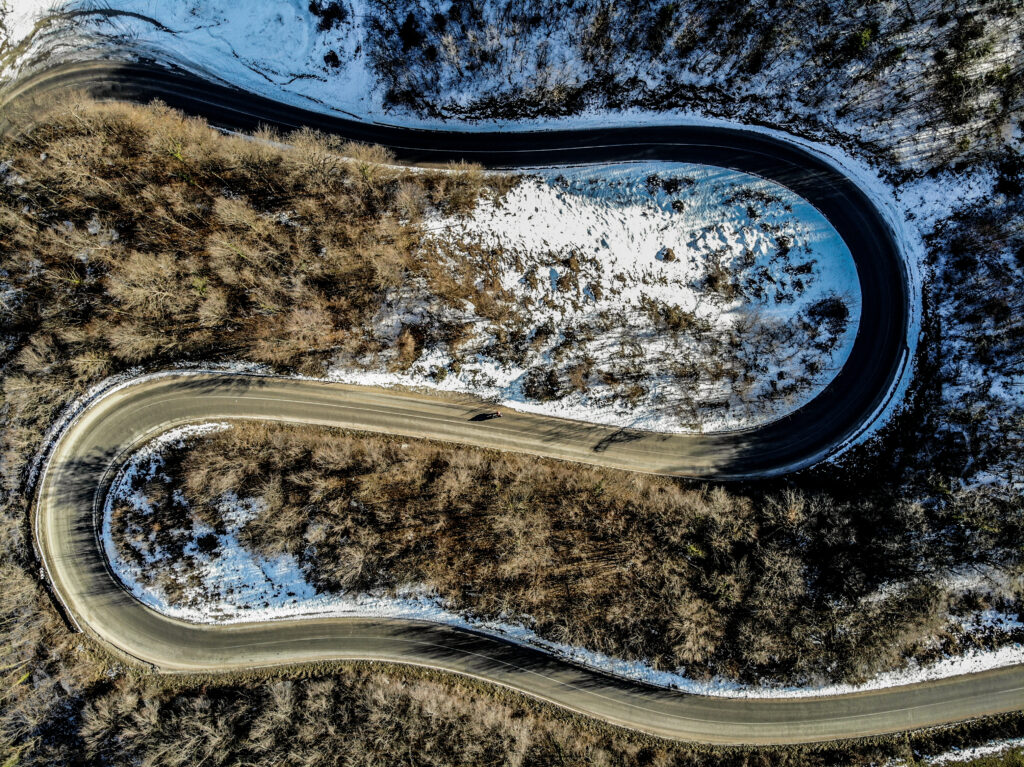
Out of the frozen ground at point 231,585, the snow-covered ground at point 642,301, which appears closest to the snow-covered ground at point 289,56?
the snow-covered ground at point 642,301

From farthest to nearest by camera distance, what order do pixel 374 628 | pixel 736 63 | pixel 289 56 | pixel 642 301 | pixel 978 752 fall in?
pixel 642 301
pixel 289 56
pixel 374 628
pixel 736 63
pixel 978 752

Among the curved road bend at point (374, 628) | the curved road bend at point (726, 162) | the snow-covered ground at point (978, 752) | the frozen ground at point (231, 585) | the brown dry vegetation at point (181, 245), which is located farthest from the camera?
the frozen ground at point (231, 585)

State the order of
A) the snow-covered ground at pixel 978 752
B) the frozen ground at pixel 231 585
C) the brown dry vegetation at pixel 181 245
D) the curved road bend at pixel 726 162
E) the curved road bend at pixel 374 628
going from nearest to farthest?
the snow-covered ground at pixel 978 752, the curved road bend at pixel 374 628, the brown dry vegetation at pixel 181 245, the curved road bend at pixel 726 162, the frozen ground at pixel 231 585

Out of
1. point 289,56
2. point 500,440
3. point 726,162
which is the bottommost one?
point 500,440

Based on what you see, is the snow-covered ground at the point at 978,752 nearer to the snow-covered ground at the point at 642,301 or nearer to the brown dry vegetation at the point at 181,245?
the snow-covered ground at the point at 642,301

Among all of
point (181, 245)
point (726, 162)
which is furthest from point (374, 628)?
point (726, 162)

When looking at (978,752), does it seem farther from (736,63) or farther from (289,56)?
(289,56)

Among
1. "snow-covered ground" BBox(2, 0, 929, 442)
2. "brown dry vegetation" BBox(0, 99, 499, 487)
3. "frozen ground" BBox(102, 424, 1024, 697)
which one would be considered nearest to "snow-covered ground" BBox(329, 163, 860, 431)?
"snow-covered ground" BBox(2, 0, 929, 442)
